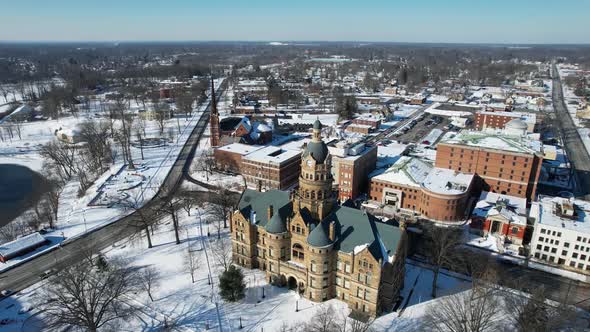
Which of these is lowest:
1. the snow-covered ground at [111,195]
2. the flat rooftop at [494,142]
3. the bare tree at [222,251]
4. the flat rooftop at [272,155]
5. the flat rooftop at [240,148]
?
the snow-covered ground at [111,195]

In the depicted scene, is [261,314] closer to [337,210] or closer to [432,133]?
[337,210]

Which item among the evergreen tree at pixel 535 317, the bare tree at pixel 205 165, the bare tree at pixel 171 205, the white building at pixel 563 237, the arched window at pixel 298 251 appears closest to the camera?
the evergreen tree at pixel 535 317

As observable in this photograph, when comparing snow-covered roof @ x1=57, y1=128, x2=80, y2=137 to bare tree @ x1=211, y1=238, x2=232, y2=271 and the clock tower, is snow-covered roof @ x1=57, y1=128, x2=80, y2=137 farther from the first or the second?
the clock tower

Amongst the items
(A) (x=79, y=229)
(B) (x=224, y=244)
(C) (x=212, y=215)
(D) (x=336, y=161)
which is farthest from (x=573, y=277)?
(A) (x=79, y=229)

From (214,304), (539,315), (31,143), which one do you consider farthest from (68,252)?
(31,143)

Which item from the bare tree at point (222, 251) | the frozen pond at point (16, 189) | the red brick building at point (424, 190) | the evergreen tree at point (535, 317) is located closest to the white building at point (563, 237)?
the red brick building at point (424, 190)

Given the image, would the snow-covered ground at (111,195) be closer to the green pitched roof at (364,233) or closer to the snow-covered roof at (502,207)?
the green pitched roof at (364,233)
